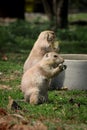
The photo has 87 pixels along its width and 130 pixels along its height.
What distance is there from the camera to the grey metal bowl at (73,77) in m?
11.2

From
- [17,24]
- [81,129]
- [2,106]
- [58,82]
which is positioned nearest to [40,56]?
[58,82]

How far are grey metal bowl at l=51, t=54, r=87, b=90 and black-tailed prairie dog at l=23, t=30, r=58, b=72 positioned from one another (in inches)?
19.0

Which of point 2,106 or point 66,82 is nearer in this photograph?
point 2,106

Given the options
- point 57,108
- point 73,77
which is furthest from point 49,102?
point 73,77

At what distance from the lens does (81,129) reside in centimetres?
802

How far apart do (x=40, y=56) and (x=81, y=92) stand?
3.41ft

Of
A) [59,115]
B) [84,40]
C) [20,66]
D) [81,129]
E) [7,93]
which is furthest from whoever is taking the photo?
[84,40]

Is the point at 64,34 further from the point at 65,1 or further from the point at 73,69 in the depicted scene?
the point at 73,69

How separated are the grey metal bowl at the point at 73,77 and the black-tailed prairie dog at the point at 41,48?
481 mm

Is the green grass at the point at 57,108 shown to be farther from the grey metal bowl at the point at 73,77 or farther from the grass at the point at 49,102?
the grey metal bowl at the point at 73,77

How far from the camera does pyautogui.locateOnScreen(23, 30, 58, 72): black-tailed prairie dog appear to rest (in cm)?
1138

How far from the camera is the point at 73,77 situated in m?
11.4

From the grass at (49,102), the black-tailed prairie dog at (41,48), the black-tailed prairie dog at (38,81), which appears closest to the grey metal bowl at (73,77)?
the grass at (49,102)

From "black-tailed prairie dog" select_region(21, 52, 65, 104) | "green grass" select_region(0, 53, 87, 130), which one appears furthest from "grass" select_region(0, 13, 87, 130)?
"black-tailed prairie dog" select_region(21, 52, 65, 104)
